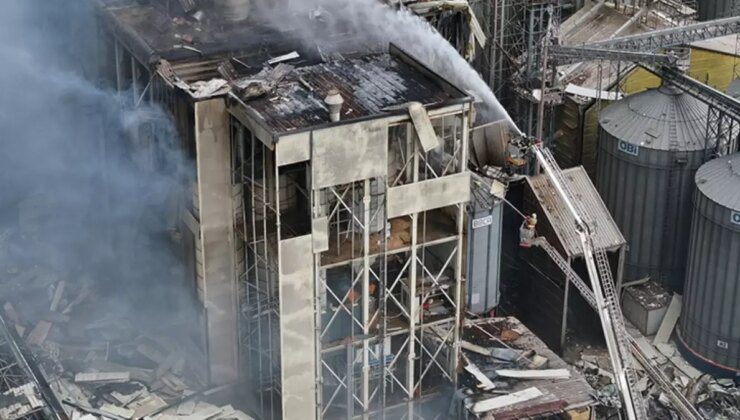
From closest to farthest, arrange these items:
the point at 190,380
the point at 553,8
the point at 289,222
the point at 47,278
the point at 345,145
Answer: the point at 345,145 → the point at 289,222 → the point at 190,380 → the point at 47,278 → the point at 553,8

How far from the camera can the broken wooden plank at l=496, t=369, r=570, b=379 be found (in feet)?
143

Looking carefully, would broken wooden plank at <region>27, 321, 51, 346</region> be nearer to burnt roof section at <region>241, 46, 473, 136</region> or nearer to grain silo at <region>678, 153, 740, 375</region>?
burnt roof section at <region>241, 46, 473, 136</region>

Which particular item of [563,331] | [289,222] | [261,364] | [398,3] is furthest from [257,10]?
[563,331]

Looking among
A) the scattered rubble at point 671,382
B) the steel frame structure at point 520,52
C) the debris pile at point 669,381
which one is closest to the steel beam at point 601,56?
the steel frame structure at point 520,52

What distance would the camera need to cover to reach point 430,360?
4319 cm

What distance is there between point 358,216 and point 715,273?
14.2m

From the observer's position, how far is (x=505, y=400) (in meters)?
42.7

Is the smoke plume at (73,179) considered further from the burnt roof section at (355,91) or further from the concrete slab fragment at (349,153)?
the concrete slab fragment at (349,153)

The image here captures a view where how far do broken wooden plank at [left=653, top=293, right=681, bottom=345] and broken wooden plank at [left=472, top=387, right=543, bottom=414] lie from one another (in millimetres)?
8722

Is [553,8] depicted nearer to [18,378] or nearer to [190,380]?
[190,380]

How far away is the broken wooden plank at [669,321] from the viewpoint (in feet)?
164

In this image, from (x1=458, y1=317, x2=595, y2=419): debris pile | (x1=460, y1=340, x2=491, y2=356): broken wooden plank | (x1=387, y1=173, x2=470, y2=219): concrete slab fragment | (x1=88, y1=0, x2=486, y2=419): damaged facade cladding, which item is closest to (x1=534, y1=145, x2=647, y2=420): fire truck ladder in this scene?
(x1=458, y1=317, x2=595, y2=419): debris pile

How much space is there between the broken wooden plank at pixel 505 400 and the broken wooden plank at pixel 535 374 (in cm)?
63

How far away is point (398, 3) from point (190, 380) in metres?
13.7
